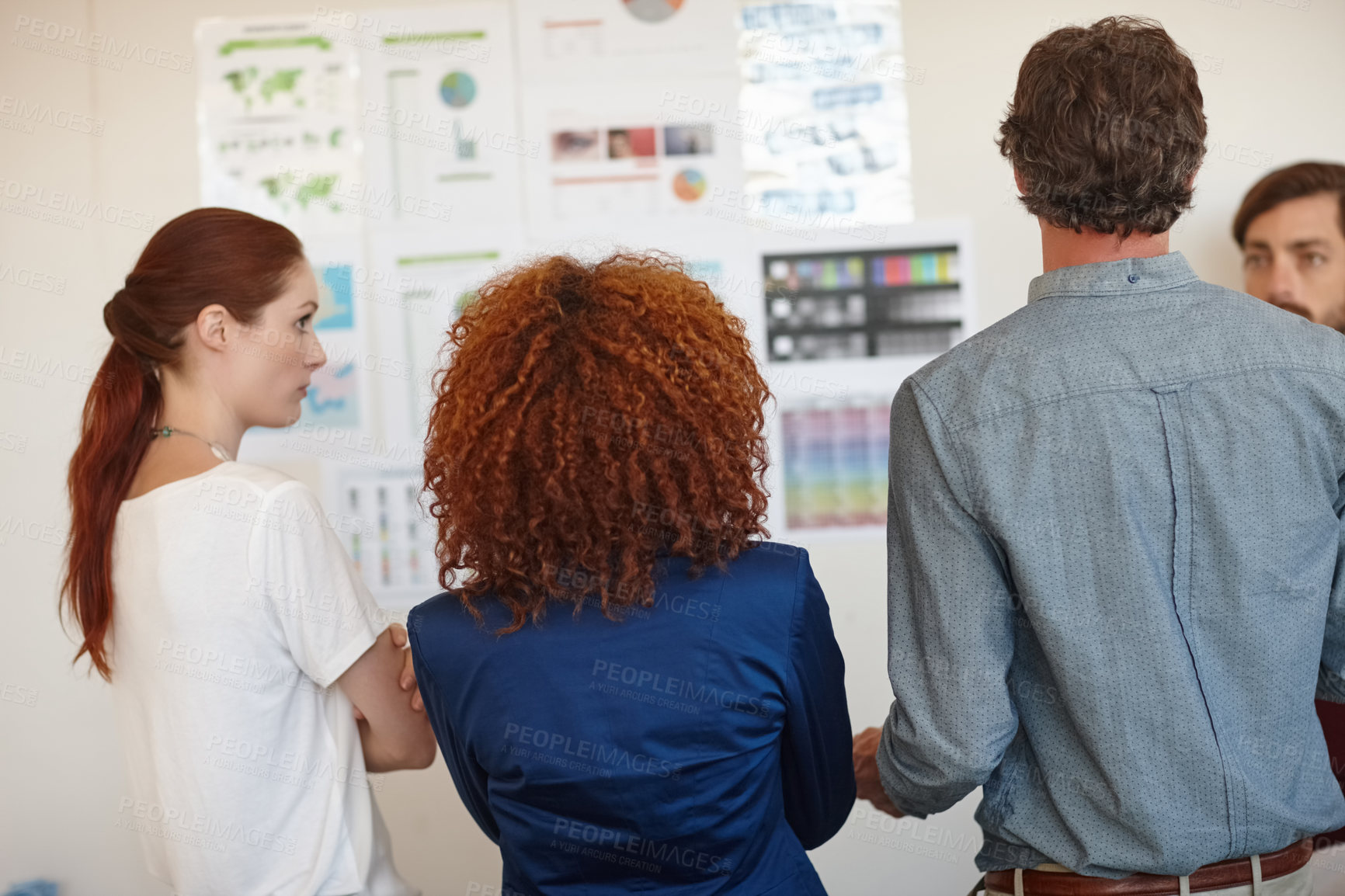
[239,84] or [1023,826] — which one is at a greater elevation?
[239,84]

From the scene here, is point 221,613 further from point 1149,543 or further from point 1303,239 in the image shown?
point 1303,239

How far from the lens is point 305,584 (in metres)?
1.46

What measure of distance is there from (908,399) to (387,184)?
5.81ft

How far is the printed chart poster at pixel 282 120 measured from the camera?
260 cm

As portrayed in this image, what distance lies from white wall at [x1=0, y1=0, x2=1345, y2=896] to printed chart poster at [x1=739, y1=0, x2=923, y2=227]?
63 mm

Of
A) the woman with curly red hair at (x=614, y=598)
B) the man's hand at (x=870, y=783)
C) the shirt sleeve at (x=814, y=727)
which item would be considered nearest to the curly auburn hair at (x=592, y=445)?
the woman with curly red hair at (x=614, y=598)

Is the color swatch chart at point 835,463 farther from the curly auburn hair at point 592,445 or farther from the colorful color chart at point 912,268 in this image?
the curly auburn hair at point 592,445

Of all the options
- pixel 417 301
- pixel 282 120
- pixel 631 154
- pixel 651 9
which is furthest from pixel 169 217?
pixel 651 9

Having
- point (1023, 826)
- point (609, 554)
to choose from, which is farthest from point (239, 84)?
point (1023, 826)

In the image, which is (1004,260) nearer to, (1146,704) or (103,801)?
(1146,704)

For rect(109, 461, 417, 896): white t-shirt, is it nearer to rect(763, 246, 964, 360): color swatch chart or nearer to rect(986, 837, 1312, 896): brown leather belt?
rect(986, 837, 1312, 896): brown leather belt

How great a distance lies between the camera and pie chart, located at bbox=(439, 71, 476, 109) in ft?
8.45

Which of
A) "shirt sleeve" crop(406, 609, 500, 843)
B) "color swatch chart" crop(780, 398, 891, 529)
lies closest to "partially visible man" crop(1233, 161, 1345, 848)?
"color swatch chart" crop(780, 398, 891, 529)

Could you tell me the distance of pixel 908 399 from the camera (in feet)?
4.09
